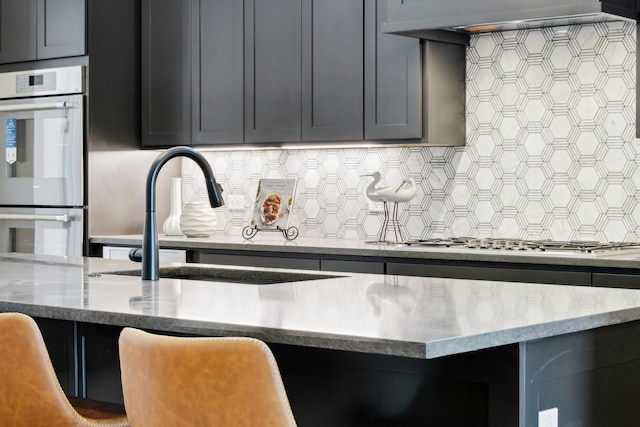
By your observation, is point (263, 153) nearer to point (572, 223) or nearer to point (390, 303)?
→ point (572, 223)

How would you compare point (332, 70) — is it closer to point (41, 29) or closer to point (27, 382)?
point (41, 29)

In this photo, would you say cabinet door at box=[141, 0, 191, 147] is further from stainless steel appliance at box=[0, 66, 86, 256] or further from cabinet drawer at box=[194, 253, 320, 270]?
cabinet drawer at box=[194, 253, 320, 270]

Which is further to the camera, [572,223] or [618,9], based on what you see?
[572,223]

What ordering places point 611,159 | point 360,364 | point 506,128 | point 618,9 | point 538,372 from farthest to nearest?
point 506,128
point 611,159
point 618,9
point 360,364
point 538,372

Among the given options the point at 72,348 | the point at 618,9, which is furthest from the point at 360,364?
the point at 618,9

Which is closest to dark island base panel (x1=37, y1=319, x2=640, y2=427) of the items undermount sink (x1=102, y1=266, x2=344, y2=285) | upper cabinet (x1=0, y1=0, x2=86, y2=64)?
undermount sink (x1=102, y1=266, x2=344, y2=285)

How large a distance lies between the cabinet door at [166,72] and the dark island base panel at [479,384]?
3.22m

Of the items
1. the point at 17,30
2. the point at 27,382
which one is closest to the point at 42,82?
the point at 17,30

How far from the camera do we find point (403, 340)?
154 centimetres

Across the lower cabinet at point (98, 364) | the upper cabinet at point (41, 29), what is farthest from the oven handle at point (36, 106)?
the lower cabinet at point (98, 364)

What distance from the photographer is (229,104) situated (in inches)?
196

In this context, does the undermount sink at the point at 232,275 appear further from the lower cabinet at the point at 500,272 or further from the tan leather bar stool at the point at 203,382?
the tan leather bar stool at the point at 203,382

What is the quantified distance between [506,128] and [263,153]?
4.65 ft

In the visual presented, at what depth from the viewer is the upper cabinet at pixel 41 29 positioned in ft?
16.8
